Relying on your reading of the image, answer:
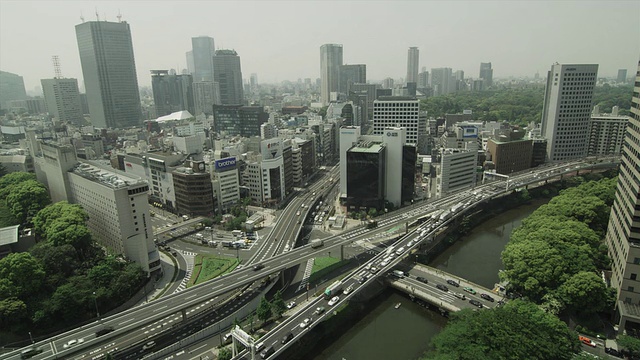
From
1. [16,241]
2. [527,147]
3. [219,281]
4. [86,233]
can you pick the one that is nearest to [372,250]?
[219,281]

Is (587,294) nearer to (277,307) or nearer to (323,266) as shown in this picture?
(323,266)

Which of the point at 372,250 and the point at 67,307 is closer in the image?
the point at 67,307

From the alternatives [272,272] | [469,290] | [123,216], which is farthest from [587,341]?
[123,216]

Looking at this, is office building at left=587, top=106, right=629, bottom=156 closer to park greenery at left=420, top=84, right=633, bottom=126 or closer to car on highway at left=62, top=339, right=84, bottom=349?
park greenery at left=420, top=84, right=633, bottom=126

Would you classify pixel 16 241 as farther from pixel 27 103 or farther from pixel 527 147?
pixel 27 103

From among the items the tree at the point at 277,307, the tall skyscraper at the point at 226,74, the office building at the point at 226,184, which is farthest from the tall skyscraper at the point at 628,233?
the tall skyscraper at the point at 226,74

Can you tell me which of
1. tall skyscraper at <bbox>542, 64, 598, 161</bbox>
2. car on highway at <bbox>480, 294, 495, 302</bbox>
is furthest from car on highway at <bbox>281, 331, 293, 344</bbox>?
tall skyscraper at <bbox>542, 64, 598, 161</bbox>
